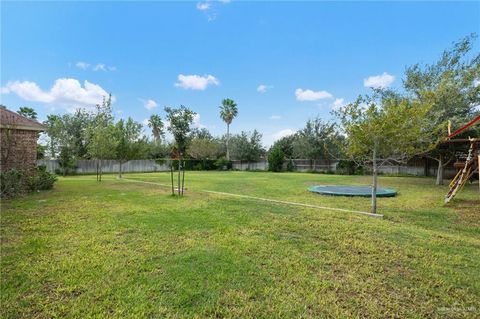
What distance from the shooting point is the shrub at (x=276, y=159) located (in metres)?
28.8

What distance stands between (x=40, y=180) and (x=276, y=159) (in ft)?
71.8

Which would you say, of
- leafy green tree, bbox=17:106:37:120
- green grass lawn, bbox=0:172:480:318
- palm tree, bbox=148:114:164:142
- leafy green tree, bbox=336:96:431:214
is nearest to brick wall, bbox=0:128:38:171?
green grass lawn, bbox=0:172:480:318

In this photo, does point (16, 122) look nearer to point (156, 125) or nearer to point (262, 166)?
point (262, 166)

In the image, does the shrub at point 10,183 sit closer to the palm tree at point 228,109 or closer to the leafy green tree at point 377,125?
the leafy green tree at point 377,125

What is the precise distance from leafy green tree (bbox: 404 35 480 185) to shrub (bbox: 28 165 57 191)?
14.8 m

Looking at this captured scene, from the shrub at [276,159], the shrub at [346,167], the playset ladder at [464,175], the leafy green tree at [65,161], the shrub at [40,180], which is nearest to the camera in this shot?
the playset ladder at [464,175]

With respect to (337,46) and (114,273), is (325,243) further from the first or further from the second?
(337,46)

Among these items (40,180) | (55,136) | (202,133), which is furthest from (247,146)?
(40,180)

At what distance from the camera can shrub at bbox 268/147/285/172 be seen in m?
28.8

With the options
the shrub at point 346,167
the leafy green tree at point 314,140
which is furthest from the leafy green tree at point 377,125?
the leafy green tree at point 314,140

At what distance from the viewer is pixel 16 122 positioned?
9375mm

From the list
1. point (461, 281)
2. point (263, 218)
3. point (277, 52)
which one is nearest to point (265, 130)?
point (277, 52)

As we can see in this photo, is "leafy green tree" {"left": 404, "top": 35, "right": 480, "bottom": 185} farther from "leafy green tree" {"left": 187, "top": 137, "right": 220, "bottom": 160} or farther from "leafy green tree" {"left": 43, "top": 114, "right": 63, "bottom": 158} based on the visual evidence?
"leafy green tree" {"left": 43, "top": 114, "right": 63, "bottom": 158}

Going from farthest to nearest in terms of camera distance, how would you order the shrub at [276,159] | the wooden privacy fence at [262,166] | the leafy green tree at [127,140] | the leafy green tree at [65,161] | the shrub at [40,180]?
the shrub at [276,159] < the leafy green tree at [65,161] < the wooden privacy fence at [262,166] < the leafy green tree at [127,140] < the shrub at [40,180]
